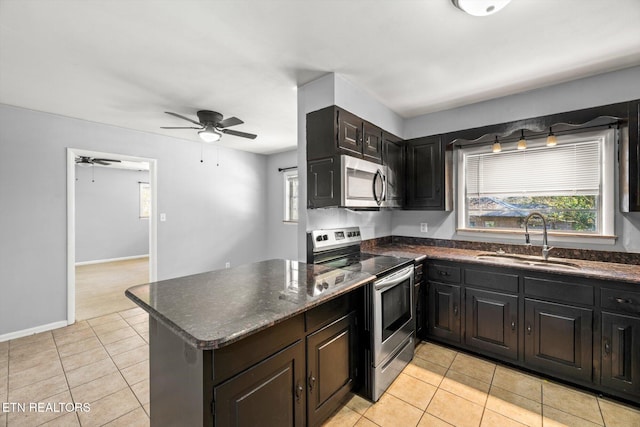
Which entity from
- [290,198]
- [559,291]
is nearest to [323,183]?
[559,291]

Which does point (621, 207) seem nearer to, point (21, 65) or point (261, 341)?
point (261, 341)

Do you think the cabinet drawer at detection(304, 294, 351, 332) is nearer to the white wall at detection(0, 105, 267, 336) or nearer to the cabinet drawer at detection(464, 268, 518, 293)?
the cabinet drawer at detection(464, 268, 518, 293)

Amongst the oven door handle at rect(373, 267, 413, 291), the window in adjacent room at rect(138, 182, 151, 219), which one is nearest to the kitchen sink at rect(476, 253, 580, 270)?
the oven door handle at rect(373, 267, 413, 291)

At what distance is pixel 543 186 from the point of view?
2.75m

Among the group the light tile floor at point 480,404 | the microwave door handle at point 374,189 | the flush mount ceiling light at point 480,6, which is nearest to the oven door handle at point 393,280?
the microwave door handle at point 374,189

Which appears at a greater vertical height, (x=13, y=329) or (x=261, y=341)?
(x=261, y=341)

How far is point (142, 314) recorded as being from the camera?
368 centimetres

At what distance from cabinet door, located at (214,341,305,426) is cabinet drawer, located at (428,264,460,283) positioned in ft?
5.77

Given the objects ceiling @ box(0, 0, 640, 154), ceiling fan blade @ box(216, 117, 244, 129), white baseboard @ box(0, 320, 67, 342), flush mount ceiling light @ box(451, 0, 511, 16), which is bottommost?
white baseboard @ box(0, 320, 67, 342)

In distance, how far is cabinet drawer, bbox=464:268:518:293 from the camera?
232 centimetres

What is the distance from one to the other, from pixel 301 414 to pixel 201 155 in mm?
4257

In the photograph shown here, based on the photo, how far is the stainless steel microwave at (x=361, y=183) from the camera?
2.29m

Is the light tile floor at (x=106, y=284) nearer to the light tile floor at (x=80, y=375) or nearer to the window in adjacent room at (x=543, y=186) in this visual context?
the light tile floor at (x=80, y=375)

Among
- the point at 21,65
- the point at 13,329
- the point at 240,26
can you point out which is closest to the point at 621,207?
the point at 240,26
